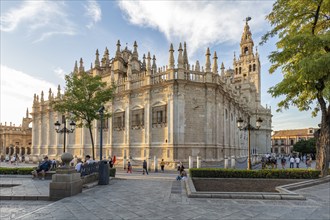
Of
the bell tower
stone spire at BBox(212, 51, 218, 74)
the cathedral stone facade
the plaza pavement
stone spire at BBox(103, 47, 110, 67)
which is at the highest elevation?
the bell tower

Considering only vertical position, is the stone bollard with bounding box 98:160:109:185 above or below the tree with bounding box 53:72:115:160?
below

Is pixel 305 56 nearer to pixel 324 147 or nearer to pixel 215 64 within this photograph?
pixel 324 147

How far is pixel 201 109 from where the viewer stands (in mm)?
28438

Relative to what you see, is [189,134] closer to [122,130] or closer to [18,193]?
[122,130]

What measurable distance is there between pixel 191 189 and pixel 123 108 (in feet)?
77.9

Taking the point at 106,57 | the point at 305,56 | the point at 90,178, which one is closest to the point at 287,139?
the point at 106,57

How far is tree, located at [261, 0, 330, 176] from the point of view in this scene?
13.9 metres

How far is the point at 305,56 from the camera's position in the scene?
613 inches

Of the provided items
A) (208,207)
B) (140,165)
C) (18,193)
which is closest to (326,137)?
(208,207)

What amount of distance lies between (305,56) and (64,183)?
15085 mm

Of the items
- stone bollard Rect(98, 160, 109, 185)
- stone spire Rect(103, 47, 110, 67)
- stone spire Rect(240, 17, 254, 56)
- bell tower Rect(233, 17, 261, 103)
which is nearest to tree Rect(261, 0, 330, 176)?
stone bollard Rect(98, 160, 109, 185)

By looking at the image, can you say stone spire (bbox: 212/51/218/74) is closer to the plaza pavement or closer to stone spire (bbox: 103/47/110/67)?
stone spire (bbox: 103/47/110/67)

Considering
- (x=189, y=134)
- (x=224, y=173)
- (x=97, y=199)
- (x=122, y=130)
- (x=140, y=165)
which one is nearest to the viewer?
(x=97, y=199)

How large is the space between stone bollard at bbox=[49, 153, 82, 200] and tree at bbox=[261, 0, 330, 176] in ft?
41.2
